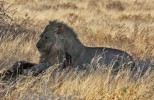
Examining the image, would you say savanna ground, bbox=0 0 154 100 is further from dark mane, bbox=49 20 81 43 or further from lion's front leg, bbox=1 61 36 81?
dark mane, bbox=49 20 81 43

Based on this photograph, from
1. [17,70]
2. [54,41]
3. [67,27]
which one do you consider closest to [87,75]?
[17,70]

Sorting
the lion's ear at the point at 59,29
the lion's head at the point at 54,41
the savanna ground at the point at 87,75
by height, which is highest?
the lion's ear at the point at 59,29

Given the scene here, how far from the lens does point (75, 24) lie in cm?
2103

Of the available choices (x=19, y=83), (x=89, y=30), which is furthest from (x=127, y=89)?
(x=89, y=30)

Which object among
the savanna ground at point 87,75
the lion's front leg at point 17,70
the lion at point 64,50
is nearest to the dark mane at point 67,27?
the lion at point 64,50

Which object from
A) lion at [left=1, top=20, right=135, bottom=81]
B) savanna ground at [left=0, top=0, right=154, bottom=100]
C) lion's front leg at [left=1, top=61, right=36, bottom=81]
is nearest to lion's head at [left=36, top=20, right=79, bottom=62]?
lion at [left=1, top=20, right=135, bottom=81]

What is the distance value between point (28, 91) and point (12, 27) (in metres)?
8.10

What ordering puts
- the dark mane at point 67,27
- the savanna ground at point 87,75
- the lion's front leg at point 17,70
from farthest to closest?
the dark mane at point 67,27 → the lion's front leg at point 17,70 → the savanna ground at point 87,75

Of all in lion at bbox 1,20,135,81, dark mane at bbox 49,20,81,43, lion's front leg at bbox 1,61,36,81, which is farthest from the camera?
dark mane at bbox 49,20,81,43

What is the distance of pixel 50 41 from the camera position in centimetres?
969

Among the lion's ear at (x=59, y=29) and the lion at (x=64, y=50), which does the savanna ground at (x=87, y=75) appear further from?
the lion's ear at (x=59, y=29)

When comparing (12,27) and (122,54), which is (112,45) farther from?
(122,54)

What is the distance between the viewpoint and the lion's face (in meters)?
9.63

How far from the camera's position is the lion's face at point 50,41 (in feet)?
31.6
